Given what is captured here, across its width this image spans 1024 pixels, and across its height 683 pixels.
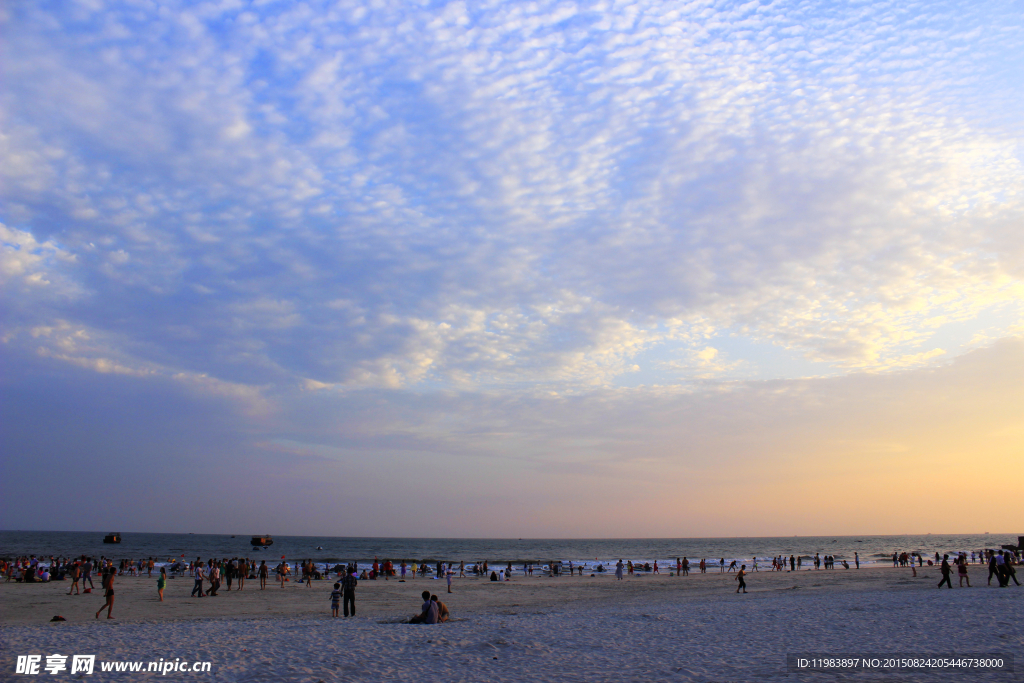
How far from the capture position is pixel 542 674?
12.1 metres

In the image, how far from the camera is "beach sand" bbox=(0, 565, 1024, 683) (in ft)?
40.3

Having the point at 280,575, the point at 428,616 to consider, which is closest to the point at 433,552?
the point at 280,575

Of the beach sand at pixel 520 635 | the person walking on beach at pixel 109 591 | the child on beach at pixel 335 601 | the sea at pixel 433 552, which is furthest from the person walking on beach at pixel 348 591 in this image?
the sea at pixel 433 552

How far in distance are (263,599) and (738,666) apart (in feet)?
75.6

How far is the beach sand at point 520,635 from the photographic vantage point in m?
12.3

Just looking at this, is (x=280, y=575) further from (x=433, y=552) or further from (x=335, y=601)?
(x=433, y=552)

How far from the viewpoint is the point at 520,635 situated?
1645cm

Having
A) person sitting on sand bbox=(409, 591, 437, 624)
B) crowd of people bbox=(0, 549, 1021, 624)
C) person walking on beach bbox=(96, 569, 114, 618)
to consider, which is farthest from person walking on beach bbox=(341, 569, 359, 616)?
person walking on beach bbox=(96, 569, 114, 618)

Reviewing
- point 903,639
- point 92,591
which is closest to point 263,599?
point 92,591

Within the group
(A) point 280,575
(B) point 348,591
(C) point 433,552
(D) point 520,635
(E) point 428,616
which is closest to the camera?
(D) point 520,635

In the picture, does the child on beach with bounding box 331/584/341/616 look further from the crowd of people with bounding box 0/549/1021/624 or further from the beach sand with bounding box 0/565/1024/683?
the beach sand with bounding box 0/565/1024/683

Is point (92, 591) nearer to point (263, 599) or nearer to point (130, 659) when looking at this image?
point (263, 599)

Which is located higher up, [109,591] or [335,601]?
[109,591]

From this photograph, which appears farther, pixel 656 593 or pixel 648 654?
pixel 656 593
